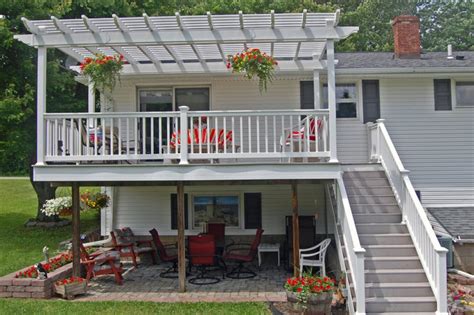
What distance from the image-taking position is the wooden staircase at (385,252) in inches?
279

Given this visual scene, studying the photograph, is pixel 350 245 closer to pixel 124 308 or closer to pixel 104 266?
pixel 124 308

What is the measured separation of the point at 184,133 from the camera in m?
8.54

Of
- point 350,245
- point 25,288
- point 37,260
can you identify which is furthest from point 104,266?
point 350,245

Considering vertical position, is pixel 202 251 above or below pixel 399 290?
above

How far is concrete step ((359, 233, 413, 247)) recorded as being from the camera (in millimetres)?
8211

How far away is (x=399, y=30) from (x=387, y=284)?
8.94 metres

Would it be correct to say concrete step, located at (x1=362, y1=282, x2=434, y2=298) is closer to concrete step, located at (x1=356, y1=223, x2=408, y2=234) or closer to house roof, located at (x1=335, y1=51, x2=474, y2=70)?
concrete step, located at (x1=356, y1=223, x2=408, y2=234)

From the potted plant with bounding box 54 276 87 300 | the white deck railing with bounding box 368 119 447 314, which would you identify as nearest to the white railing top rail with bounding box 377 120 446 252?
the white deck railing with bounding box 368 119 447 314

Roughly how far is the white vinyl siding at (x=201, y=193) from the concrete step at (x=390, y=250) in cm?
386

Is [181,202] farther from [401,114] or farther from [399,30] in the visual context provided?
[399,30]

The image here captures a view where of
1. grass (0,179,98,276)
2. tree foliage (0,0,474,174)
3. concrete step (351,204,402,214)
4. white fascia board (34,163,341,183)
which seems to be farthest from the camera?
tree foliage (0,0,474,174)

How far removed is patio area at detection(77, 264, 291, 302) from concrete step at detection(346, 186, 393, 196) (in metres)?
2.33

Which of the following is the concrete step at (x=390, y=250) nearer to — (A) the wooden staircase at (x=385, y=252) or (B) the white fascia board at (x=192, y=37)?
(A) the wooden staircase at (x=385, y=252)

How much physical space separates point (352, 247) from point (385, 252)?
2.97 ft
